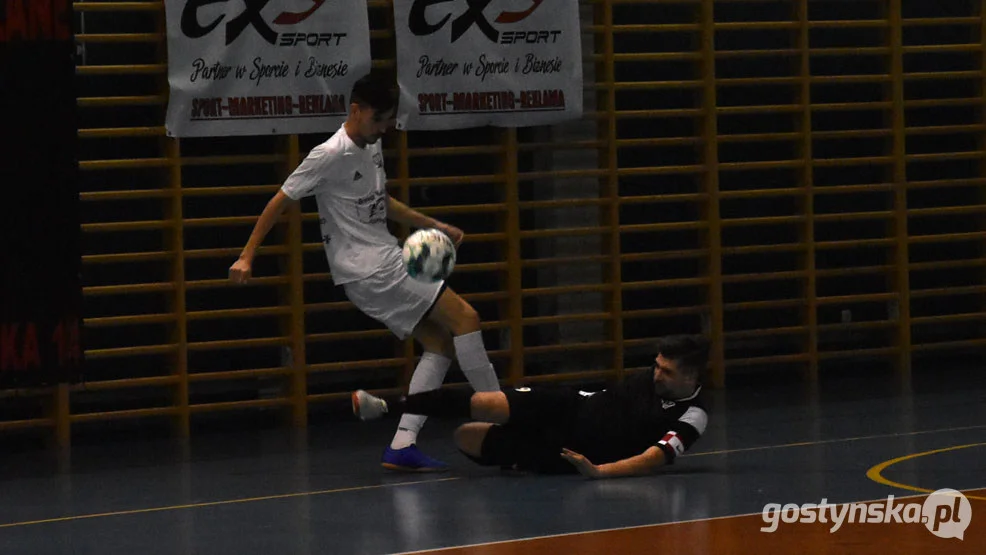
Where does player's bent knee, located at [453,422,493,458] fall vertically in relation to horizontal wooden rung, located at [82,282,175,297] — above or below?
below

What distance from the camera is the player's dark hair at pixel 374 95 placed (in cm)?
805

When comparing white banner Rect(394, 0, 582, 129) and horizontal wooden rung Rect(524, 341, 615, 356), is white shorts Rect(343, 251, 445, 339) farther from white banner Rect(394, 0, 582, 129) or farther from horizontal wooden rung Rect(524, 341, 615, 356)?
horizontal wooden rung Rect(524, 341, 615, 356)

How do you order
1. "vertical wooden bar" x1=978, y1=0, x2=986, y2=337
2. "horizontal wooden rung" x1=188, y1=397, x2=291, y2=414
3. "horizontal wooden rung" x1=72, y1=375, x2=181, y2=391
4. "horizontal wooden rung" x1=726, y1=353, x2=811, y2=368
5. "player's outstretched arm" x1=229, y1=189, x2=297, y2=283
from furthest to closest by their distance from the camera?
"vertical wooden bar" x1=978, y1=0, x2=986, y2=337 < "horizontal wooden rung" x1=726, y1=353, x2=811, y2=368 < "horizontal wooden rung" x1=188, y1=397, x2=291, y2=414 < "horizontal wooden rung" x1=72, y1=375, x2=181, y2=391 < "player's outstretched arm" x1=229, y1=189, x2=297, y2=283

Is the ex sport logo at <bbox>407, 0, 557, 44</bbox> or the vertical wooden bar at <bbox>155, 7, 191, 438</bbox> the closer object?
the vertical wooden bar at <bbox>155, 7, 191, 438</bbox>

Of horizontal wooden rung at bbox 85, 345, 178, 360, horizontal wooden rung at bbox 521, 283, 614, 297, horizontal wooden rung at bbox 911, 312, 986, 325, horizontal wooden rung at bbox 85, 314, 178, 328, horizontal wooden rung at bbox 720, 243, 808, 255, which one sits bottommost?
horizontal wooden rung at bbox 911, 312, 986, 325

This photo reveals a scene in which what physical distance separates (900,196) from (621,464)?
541 cm

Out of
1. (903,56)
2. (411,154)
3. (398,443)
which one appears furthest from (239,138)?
(903,56)

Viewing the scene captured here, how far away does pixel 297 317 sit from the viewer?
10.5 m

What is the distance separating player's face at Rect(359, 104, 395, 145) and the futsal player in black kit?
127 cm

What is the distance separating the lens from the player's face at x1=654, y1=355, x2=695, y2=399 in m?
7.46

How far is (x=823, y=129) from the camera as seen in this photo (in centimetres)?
1262

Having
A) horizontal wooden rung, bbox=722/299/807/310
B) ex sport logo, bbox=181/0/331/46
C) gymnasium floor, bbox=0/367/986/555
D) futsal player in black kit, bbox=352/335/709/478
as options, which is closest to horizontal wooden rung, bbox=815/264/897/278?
horizontal wooden rung, bbox=722/299/807/310

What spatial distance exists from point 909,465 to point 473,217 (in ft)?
13.9

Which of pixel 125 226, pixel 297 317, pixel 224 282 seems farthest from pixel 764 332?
pixel 125 226
